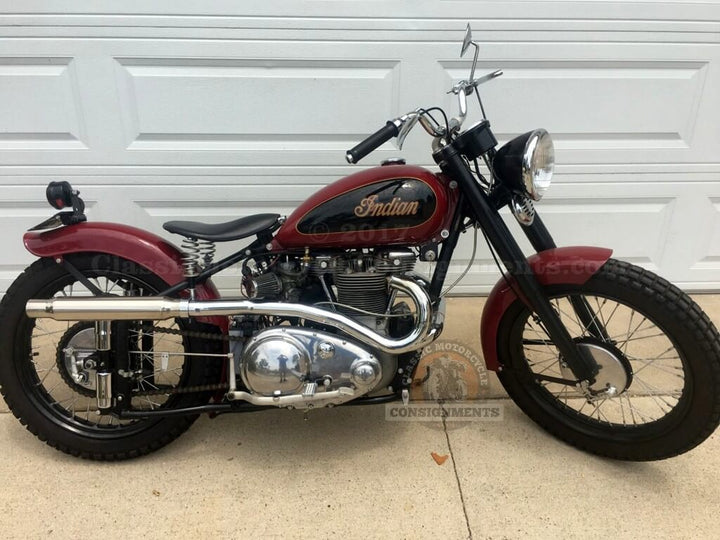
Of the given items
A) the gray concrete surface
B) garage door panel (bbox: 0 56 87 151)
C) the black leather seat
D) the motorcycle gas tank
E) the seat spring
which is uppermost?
garage door panel (bbox: 0 56 87 151)

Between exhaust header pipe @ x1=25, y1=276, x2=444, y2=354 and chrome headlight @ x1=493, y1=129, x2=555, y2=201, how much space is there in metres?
0.51

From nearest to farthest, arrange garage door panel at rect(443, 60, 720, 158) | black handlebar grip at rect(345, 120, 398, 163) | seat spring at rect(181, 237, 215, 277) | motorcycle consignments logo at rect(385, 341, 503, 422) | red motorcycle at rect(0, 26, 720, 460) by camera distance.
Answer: black handlebar grip at rect(345, 120, 398, 163) → red motorcycle at rect(0, 26, 720, 460) → seat spring at rect(181, 237, 215, 277) → motorcycle consignments logo at rect(385, 341, 503, 422) → garage door panel at rect(443, 60, 720, 158)

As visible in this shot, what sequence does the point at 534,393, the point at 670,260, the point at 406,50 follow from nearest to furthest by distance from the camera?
the point at 534,393 → the point at 406,50 → the point at 670,260

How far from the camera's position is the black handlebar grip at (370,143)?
1.57 meters

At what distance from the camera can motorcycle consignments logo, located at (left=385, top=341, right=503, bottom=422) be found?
7.21 feet

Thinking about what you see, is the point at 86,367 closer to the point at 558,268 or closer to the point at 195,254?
the point at 195,254

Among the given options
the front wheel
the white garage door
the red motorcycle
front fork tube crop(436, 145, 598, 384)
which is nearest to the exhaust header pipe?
the red motorcycle

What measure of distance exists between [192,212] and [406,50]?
5.29ft

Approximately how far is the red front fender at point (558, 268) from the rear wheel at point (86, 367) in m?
Result: 1.18

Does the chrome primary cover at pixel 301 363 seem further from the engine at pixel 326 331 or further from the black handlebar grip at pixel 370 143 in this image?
the black handlebar grip at pixel 370 143

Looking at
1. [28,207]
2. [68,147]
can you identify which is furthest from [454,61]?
[28,207]

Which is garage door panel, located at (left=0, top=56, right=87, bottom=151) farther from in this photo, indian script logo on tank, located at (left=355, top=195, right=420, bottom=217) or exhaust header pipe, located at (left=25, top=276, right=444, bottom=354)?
indian script logo on tank, located at (left=355, top=195, right=420, bottom=217)

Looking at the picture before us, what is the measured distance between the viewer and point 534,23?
9.00ft

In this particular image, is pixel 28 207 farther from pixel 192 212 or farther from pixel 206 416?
pixel 206 416
